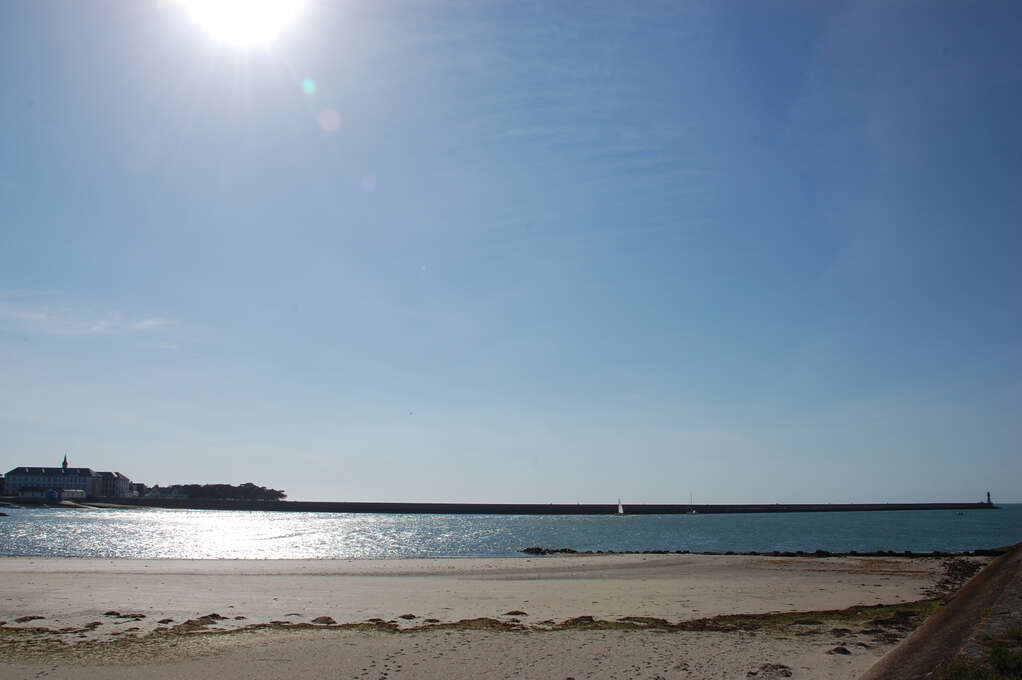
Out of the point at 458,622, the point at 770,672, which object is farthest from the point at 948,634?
the point at 458,622

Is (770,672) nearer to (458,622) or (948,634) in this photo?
(948,634)

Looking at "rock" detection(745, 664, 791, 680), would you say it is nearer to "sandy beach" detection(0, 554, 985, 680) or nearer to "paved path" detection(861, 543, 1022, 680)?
"sandy beach" detection(0, 554, 985, 680)

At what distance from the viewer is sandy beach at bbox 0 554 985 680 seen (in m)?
15.5

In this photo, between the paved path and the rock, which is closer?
the paved path

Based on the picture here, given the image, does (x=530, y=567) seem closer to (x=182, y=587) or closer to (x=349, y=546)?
(x=182, y=587)

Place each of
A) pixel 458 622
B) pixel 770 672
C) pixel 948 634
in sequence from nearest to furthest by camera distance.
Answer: pixel 948 634 → pixel 770 672 → pixel 458 622

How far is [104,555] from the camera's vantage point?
184 ft

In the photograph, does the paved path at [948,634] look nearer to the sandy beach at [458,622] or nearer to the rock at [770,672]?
the sandy beach at [458,622]

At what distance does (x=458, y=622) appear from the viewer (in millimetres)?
21453

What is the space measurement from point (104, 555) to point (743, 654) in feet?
187

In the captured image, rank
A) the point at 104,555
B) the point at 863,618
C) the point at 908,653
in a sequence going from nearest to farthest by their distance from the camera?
the point at 908,653
the point at 863,618
the point at 104,555

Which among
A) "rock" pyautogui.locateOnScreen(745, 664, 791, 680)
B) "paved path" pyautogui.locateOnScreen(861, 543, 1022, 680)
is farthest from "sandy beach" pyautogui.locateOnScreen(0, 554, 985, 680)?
"paved path" pyautogui.locateOnScreen(861, 543, 1022, 680)

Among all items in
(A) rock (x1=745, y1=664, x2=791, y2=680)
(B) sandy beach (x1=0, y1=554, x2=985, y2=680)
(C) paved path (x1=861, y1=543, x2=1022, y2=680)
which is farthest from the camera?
(B) sandy beach (x1=0, y1=554, x2=985, y2=680)

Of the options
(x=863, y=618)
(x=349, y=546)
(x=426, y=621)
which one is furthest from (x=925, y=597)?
(x=349, y=546)
